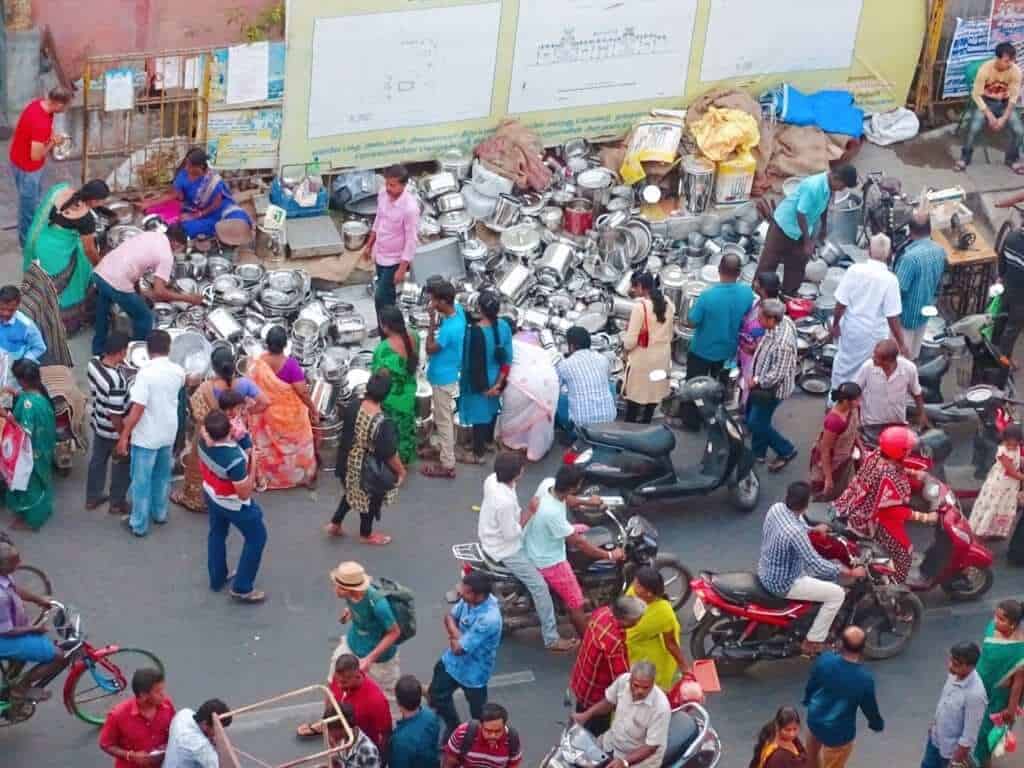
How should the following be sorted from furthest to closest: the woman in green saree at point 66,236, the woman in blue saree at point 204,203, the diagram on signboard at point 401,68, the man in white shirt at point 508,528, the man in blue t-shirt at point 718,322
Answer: the diagram on signboard at point 401,68 → the woman in blue saree at point 204,203 → the woman in green saree at point 66,236 → the man in blue t-shirt at point 718,322 → the man in white shirt at point 508,528

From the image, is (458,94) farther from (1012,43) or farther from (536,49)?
(1012,43)

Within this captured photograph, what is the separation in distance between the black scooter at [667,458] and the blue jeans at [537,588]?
1274 mm

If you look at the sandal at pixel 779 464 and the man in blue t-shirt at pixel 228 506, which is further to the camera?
the sandal at pixel 779 464

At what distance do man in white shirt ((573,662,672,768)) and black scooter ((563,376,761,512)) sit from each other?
9.15 feet

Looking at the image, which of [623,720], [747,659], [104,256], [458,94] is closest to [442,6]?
[458,94]

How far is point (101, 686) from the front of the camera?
1056 cm

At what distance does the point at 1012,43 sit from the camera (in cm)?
1706

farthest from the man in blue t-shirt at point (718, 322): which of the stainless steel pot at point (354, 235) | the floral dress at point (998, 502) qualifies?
the stainless steel pot at point (354, 235)

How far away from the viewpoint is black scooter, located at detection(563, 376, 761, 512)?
489 inches

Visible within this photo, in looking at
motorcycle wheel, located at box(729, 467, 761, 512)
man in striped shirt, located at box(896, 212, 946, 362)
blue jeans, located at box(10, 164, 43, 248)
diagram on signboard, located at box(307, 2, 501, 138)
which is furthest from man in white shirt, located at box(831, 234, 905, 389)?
blue jeans, located at box(10, 164, 43, 248)

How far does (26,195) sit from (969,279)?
7.59 metres

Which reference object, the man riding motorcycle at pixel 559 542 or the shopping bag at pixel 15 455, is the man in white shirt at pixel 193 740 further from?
the shopping bag at pixel 15 455

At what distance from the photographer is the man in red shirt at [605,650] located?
392 inches

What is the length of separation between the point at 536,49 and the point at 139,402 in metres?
5.54
